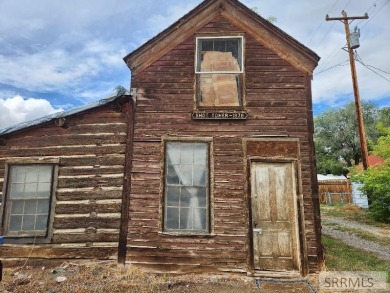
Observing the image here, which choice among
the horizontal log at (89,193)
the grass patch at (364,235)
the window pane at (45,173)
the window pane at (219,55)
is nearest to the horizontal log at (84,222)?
the horizontal log at (89,193)

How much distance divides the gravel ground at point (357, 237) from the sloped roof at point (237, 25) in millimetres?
6211

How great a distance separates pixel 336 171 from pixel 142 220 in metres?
40.7

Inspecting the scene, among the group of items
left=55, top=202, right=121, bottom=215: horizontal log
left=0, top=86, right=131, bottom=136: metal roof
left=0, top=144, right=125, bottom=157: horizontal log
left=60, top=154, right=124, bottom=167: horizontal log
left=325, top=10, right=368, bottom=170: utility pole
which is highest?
left=325, top=10, right=368, bottom=170: utility pole

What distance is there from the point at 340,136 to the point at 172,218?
4447 cm

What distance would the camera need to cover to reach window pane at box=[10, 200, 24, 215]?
7500 millimetres

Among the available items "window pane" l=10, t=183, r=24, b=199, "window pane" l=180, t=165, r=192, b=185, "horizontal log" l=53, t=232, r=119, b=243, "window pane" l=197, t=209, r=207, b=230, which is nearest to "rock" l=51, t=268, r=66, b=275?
"horizontal log" l=53, t=232, r=119, b=243

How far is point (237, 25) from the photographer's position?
8.02 metres

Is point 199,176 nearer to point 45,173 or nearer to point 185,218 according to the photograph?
point 185,218

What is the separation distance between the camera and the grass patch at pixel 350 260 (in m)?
7.39

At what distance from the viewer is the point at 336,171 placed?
4225cm

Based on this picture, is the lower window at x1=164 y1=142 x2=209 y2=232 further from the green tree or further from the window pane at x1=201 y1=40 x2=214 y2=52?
the green tree

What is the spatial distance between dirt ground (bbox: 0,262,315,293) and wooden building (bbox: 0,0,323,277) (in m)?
0.26

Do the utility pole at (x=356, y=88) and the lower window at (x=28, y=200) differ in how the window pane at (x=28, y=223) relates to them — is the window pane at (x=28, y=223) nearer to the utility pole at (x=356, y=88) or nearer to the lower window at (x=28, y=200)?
the lower window at (x=28, y=200)

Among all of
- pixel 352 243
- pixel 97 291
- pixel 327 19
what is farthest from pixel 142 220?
pixel 327 19
